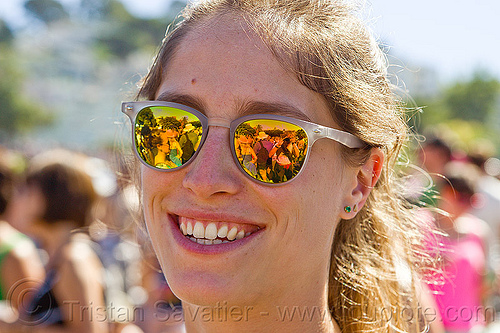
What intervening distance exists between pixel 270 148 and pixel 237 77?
247 millimetres

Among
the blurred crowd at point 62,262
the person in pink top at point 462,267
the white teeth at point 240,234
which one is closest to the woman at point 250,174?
the white teeth at point 240,234

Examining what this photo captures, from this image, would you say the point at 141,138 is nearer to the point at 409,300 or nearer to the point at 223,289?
the point at 223,289

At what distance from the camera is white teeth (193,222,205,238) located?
1574 mm

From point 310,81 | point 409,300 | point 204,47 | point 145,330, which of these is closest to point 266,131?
point 310,81

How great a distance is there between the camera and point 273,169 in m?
1.56

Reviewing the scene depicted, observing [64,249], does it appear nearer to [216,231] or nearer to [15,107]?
[216,231]

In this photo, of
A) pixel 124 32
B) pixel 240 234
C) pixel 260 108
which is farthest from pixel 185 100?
pixel 124 32

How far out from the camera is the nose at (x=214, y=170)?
1512 millimetres

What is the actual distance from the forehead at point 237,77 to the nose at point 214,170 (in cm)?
8

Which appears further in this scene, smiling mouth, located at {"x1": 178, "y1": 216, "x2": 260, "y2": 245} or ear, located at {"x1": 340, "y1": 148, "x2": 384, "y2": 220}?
ear, located at {"x1": 340, "y1": 148, "x2": 384, "y2": 220}

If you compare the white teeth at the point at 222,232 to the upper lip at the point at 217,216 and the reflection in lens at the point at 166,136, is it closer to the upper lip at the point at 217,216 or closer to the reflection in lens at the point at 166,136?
the upper lip at the point at 217,216

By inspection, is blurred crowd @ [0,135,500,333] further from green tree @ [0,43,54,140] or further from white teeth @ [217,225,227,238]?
green tree @ [0,43,54,140]

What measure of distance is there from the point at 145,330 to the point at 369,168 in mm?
3372

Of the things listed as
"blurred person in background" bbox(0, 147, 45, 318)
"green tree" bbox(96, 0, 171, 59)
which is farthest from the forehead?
"green tree" bbox(96, 0, 171, 59)
